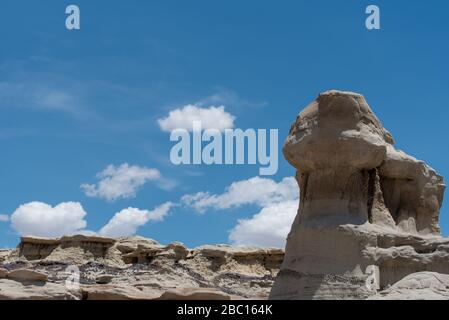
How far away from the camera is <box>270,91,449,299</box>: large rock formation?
16453mm

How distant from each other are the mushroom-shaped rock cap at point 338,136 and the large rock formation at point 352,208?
24mm

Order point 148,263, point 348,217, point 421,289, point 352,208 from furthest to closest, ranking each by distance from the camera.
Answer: point 148,263, point 352,208, point 348,217, point 421,289

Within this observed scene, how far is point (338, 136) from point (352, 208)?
178 centimetres

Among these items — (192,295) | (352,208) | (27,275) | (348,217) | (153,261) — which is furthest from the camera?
(153,261)

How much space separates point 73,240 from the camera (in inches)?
2084

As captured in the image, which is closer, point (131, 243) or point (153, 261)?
point (153, 261)

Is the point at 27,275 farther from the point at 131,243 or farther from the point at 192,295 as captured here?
the point at 131,243

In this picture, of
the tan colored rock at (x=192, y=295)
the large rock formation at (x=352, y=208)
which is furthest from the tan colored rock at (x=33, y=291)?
the large rock formation at (x=352, y=208)

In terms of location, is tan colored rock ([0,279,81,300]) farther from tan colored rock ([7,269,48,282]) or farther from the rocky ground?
the rocky ground

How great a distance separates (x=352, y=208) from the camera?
57.3 ft

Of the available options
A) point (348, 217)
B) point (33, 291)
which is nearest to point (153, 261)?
point (348, 217)

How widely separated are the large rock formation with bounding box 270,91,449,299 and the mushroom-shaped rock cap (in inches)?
1.0

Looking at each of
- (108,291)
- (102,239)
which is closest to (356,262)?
(108,291)
